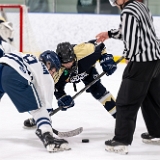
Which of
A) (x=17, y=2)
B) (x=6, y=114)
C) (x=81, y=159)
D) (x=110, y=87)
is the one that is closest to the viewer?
(x=81, y=159)

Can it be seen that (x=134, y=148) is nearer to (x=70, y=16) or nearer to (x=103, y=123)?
(x=103, y=123)

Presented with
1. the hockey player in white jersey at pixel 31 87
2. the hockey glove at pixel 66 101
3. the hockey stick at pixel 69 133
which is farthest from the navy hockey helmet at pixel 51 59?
the hockey stick at pixel 69 133

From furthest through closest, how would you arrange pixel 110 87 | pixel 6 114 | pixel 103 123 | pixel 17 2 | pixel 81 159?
pixel 17 2 → pixel 110 87 → pixel 6 114 → pixel 103 123 → pixel 81 159

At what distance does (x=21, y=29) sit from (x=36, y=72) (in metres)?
3.69

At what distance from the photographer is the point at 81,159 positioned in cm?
246

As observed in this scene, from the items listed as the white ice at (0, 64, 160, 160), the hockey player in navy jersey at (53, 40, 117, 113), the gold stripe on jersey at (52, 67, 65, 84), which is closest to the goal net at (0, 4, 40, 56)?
the white ice at (0, 64, 160, 160)

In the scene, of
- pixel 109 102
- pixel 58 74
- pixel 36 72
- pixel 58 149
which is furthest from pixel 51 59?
pixel 109 102

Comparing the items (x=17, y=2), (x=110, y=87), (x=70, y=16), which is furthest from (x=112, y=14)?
(x=110, y=87)

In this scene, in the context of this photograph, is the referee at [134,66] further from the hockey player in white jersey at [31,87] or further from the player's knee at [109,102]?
the player's knee at [109,102]

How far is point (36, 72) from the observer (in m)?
2.51

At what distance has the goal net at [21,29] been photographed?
605 cm

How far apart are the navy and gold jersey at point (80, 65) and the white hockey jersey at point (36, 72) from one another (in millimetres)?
345

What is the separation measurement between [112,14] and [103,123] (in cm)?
336

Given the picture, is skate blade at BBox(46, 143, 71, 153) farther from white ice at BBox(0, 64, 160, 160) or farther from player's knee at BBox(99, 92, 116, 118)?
player's knee at BBox(99, 92, 116, 118)
